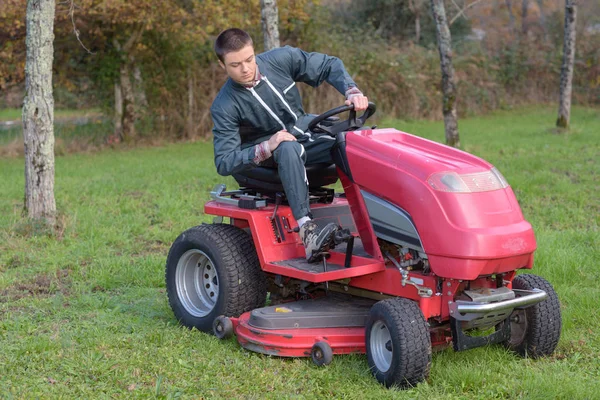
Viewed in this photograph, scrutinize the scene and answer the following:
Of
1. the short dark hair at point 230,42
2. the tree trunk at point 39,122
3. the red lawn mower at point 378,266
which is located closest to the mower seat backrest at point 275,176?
the red lawn mower at point 378,266

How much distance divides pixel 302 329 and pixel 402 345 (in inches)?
28.4

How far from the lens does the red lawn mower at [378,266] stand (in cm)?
395

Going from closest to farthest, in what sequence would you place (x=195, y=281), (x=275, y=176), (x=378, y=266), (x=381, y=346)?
(x=381, y=346)
(x=378, y=266)
(x=275, y=176)
(x=195, y=281)

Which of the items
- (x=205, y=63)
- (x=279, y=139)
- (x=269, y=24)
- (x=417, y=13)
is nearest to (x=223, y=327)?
(x=279, y=139)

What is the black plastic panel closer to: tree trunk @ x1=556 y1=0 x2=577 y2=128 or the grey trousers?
the grey trousers

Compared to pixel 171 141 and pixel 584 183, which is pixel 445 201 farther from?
pixel 171 141

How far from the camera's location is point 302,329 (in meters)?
4.43

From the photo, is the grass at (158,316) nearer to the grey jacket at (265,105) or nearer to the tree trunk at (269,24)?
the grey jacket at (265,105)

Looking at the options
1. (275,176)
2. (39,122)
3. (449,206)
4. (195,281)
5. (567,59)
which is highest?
(567,59)

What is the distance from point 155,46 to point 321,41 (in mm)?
4165

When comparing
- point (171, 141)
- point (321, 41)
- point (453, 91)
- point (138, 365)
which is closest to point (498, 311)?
point (138, 365)

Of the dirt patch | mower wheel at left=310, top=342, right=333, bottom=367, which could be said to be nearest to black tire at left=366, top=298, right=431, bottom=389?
mower wheel at left=310, top=342, right=333, bottom=367

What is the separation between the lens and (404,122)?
20266 mm

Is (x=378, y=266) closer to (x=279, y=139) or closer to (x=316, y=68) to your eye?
(x=279, y=139)
